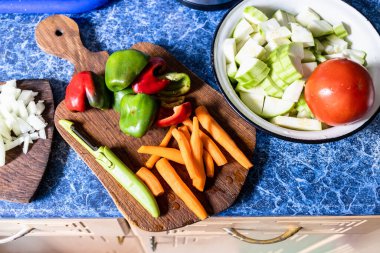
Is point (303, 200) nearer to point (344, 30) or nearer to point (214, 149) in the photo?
point (214, 149)

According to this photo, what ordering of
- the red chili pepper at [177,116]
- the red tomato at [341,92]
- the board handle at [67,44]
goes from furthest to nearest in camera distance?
the board handle at [67,44]
the red chili pepper at [177,116]
the red tomato at [341,92]

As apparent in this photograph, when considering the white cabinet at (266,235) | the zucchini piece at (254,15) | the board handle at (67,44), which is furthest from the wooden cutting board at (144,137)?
the zucchini piece at (254,15)

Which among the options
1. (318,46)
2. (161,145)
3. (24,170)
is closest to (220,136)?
(161,145)

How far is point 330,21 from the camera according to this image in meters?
1.08

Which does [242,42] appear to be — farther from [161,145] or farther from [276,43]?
[161,145]

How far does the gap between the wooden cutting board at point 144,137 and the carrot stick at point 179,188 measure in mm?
16

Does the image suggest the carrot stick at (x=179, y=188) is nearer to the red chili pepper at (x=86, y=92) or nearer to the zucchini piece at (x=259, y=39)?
the red chili pepper at (x=86, y=92)

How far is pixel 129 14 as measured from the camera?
1197mm

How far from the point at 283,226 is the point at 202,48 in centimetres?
53

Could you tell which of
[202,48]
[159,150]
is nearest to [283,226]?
[159,150]

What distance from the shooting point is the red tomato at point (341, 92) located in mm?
870

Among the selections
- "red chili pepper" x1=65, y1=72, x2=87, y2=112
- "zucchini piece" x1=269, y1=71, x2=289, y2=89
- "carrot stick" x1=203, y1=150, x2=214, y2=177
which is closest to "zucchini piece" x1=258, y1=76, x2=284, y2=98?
"zucchini piece" x1=269, y1=71, x2=289, y2=89

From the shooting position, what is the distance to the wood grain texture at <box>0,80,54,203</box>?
3.09 feet

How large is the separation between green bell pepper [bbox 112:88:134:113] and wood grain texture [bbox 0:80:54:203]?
16 cm
